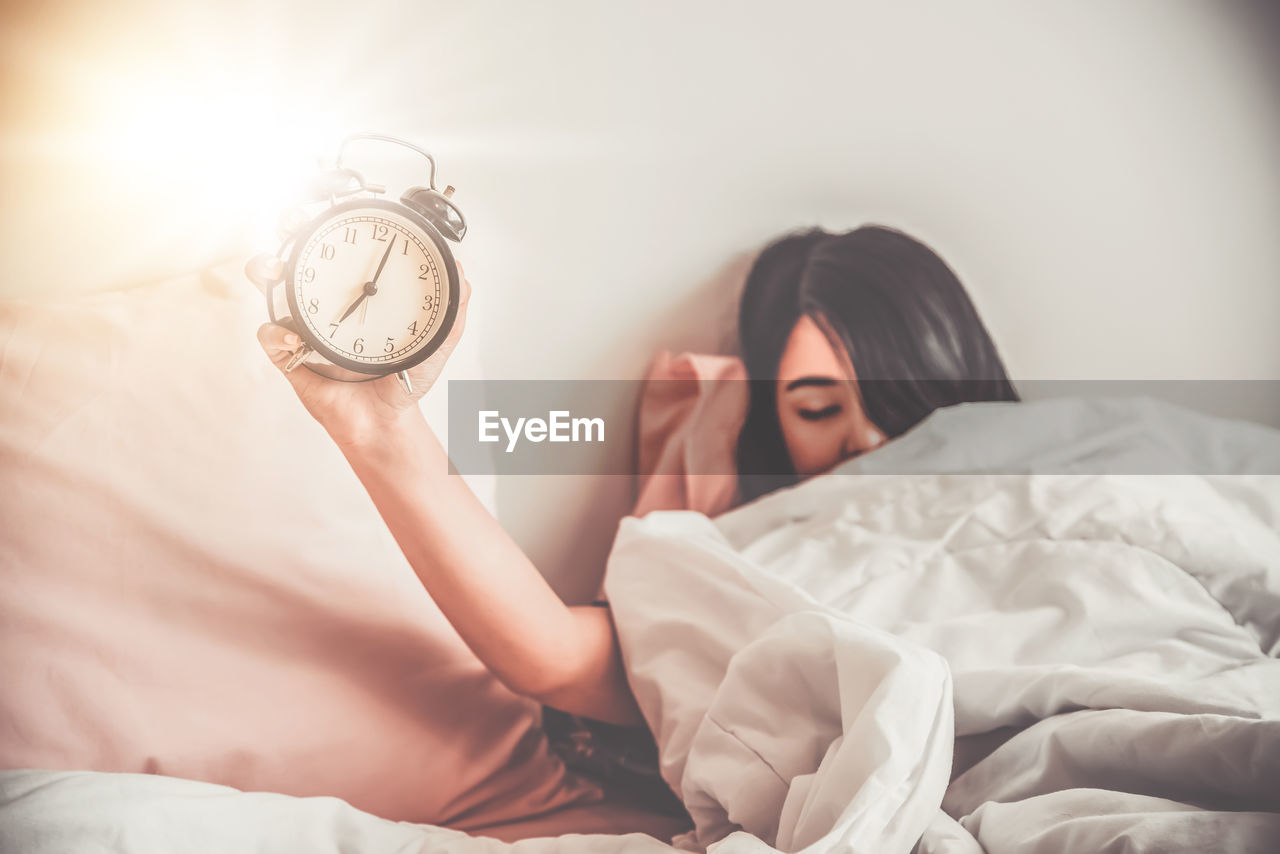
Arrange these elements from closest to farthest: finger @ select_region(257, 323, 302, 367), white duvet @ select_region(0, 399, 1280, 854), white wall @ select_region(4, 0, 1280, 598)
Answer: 1. white duvet @ select_region(0, 399, 1280, 854)
2. finger @ select_region(257, 323, 302, 367)
3. white wall @ select_region(4, 0, 1280, 598)

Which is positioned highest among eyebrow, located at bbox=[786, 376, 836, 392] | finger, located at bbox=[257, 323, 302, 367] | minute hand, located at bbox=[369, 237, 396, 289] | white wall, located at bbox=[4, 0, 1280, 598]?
white wall, located at bbox=[4, 0, 1280, 598]

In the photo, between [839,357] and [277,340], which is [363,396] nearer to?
[277,340]

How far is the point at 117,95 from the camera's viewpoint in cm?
61

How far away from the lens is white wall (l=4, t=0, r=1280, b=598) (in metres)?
0.79

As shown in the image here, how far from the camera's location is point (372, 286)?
21.6 inches

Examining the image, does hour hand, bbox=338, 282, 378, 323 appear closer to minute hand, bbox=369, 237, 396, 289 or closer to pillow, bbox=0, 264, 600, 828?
minute hand, bbox=369, 237, 396, 289

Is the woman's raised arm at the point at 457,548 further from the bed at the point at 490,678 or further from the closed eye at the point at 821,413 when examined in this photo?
the closed eye at the point at 821,413

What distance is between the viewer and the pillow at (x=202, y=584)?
0.52m

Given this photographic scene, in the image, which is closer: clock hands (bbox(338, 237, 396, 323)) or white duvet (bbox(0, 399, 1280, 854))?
white duvet (bbox(0, 399, 1280, 854))

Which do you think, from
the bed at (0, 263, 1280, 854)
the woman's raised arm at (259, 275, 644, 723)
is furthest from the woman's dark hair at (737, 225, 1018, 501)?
the woman's raised arm at (259, 275, 644, 723)

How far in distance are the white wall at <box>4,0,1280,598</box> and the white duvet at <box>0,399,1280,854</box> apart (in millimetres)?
318

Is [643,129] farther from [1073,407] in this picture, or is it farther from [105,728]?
[105,728]

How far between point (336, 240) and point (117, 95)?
0.26 meters

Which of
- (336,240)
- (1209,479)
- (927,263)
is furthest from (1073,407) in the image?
(336,240)
